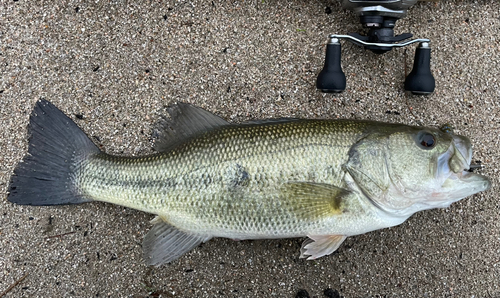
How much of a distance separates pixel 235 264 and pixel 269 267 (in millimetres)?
214

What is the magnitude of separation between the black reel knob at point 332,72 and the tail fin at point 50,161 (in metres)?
1.40

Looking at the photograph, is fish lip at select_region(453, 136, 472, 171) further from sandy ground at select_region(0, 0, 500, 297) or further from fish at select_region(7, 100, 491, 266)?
sandy ground at select_region(0, 0, 500, 297)

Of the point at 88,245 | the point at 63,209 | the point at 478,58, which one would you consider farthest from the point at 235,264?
the point at 478,58

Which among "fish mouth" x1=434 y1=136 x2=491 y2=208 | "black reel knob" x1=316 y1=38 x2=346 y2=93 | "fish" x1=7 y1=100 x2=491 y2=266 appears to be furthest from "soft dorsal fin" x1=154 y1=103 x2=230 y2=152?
"fish mouth" x1=434 y1=136 x2=491 y2=208

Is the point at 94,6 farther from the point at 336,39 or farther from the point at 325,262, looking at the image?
the point at 325,262

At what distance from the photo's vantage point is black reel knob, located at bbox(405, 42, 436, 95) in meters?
1.84

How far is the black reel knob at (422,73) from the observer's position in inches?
72.6

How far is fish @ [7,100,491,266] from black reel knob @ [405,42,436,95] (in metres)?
0.39

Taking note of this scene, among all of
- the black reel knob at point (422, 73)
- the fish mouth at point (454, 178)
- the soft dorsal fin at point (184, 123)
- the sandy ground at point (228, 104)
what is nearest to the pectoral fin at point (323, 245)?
the sandy ground at point (228, 104)

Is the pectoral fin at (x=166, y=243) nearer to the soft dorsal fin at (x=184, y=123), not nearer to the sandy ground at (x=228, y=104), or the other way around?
the sandy ground at (x=228, y=104)

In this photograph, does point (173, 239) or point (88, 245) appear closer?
point (173, 239)

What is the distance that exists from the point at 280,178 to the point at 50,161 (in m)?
1.34

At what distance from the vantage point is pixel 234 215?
1558mm

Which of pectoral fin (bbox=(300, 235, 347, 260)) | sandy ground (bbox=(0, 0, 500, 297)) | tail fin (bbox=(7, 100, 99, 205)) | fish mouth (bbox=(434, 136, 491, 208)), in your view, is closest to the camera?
fish mouth (bbox=(434, 136, 491, 208))
